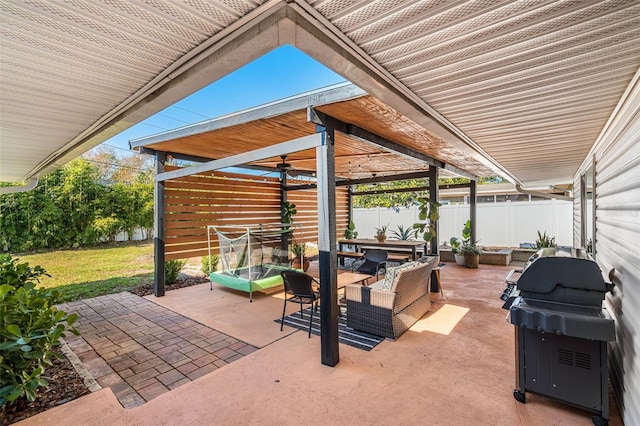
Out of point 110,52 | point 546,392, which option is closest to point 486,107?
point 546,392

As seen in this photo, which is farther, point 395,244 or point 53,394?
point 395,244

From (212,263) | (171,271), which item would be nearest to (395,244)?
(212,263)

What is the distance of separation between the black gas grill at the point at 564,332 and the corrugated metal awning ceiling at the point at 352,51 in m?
1.39

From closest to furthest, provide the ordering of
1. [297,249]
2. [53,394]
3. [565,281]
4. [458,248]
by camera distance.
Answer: [565,281]
[53,394]
[297,249]
[458,248]

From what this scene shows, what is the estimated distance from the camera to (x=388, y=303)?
3586 millimetres

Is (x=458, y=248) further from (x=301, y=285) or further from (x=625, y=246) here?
(x=625, y=246)

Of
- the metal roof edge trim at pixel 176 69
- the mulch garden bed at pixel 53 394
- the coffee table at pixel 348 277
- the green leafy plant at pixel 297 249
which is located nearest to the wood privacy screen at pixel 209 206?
the green leafy plant at pixel 297 249

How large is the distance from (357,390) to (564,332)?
5.57 feet

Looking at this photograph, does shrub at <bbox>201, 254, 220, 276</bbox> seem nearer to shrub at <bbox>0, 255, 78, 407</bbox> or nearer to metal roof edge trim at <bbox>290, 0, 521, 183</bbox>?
shrub at <bbox>0, 255, 78, 407</bbox>

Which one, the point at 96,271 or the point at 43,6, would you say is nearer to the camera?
the point at 43,6

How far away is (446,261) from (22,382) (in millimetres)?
9783

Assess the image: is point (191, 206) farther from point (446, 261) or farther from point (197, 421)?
point (446, 261)

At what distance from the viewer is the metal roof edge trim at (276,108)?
105 inches

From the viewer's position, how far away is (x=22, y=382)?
214cm
